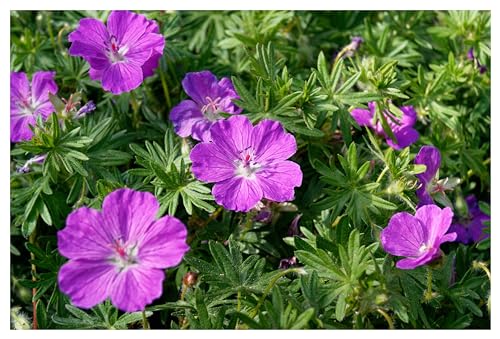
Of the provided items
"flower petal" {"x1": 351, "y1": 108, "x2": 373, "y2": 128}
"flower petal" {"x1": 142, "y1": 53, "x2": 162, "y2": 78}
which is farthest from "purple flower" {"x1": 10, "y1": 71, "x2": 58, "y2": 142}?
"flower petal" {"x1": 351, "y1": 108, "x2": 373, "y2": 128}

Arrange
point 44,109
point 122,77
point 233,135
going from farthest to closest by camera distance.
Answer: point 44,109 → point 122,77 → point 233,135

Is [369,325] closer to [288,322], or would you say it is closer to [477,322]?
[288,322]

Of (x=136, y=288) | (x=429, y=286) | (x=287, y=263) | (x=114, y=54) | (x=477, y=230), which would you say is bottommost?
(x=477, y=230)

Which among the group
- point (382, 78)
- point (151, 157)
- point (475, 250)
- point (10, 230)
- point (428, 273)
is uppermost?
point (382, 78)

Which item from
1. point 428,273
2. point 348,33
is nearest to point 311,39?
point 348,33

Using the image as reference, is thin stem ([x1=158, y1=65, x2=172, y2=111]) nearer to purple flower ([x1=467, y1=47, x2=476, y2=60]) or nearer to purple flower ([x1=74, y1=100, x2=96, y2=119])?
purple flower ([x1=74, y1=100, x2=96, y2=119])

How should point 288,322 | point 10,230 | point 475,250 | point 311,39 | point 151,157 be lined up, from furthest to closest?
point 311,39, point 475,250, point 10,230, point 151,157, point 288,322

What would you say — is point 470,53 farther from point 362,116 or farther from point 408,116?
point 362,116

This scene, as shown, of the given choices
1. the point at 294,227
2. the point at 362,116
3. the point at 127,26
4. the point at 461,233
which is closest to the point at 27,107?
the point at 127,26
